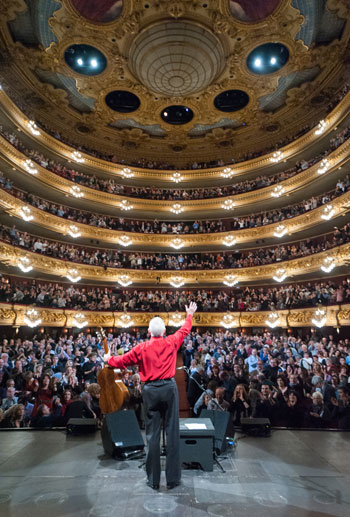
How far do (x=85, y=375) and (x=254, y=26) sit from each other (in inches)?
840

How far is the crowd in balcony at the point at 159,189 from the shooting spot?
21.3m

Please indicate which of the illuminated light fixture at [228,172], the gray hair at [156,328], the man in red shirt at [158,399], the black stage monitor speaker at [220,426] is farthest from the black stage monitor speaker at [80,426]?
the illuminated light fixture at [228,172]

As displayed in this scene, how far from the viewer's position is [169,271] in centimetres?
2747

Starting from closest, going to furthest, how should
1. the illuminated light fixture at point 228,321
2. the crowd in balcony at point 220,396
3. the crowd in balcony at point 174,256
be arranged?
the crowd in balcony at point 220,396
the crowd in balcony at point 174,256
the illuminated light fixture at point 228,321

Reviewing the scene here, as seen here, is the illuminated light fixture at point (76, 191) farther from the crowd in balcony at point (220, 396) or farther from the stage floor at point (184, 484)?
the stage floor at point (184, 484)

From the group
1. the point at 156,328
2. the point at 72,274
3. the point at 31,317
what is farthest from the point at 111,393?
the point at 72,274

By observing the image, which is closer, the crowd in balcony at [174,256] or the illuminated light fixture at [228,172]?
the crowd in balcony at [174,256]

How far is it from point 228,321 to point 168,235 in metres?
10.2

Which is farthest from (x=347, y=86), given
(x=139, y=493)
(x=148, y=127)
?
(x=139, y=493)

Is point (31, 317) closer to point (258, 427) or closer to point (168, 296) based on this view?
point (168, 296)

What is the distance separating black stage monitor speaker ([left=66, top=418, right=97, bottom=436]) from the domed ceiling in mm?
20472

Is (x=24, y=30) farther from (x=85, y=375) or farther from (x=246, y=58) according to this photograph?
(x=85, y=375)

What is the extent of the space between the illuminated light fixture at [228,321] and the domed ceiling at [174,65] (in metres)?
17.5

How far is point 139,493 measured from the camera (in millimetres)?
3459
